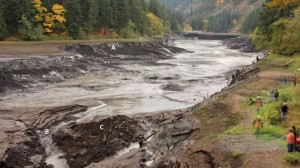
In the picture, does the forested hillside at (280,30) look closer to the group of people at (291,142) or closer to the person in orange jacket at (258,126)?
the person in orange jacket at (258,126)

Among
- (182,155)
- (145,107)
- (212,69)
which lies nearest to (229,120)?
(182,155)

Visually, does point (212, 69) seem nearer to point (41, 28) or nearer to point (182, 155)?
point (41, 28)

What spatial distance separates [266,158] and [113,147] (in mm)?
9497

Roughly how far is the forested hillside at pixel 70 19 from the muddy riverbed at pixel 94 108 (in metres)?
10.3

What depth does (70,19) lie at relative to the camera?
253 feet

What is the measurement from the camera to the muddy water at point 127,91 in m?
33.7

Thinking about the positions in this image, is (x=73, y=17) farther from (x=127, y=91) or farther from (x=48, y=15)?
(x=127, y=91)

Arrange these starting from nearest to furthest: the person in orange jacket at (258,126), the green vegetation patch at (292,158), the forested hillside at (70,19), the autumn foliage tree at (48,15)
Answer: the green vegetation patch at (292,158) < the person in orange jacket at (258,126) < the forested hillside at (70,19) < the autumn foliage tree at (48,15)

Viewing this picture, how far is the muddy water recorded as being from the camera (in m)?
33.7

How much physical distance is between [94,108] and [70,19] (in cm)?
4835

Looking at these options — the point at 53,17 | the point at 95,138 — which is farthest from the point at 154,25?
the point at 95,138

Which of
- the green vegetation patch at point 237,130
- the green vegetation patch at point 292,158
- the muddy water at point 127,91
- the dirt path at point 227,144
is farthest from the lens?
the muddy water at point 127,91

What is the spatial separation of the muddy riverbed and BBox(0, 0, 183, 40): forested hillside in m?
10.3

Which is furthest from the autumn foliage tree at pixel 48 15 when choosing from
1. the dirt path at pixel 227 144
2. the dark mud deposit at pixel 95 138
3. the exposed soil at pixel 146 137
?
the dirt path at pixel 227 144
